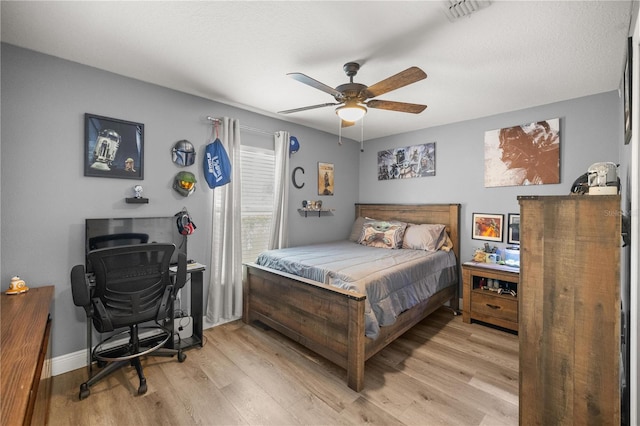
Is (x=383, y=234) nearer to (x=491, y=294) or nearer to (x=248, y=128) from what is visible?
(x=491, y=294)

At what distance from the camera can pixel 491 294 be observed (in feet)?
10.2

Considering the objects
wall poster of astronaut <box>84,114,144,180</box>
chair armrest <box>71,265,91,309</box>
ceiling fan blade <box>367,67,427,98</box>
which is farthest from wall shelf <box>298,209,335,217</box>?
chair armrest <box>71,265,91,309</box>

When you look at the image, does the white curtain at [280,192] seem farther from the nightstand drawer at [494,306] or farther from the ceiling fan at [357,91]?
the nightstand drawer at [494,306]

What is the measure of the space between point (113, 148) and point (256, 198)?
1.51m

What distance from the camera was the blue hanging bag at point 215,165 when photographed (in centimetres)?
304

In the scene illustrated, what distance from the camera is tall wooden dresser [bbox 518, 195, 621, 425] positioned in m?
1.18

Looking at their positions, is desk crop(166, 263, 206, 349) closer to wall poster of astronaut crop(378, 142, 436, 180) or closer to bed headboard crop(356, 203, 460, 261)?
bed headboard crop(356, 203, 460, 261)

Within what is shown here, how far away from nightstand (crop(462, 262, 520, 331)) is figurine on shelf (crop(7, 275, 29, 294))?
13.3 ft

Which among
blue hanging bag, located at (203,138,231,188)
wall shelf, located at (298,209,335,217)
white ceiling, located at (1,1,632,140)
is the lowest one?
wall shelf, located at (298,209,335,217)

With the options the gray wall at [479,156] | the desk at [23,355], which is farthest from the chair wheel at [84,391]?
the gray wall at [479,156]

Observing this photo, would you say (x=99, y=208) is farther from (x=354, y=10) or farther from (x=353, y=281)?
(x=354, y=10)

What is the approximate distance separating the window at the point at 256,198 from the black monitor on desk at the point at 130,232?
81 cm

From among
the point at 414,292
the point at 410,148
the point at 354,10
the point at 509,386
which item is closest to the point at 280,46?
the point at 354,10

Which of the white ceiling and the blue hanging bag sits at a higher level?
the white ceiling
